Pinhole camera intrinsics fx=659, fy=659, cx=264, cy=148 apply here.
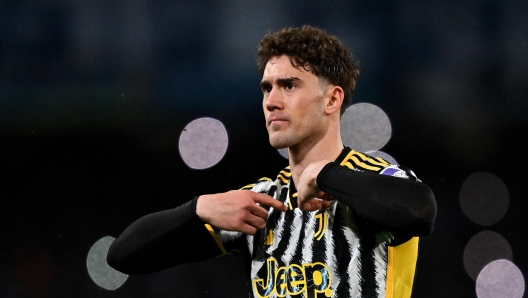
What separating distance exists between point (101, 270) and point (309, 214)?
9.33ft

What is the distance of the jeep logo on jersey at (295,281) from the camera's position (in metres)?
1.68

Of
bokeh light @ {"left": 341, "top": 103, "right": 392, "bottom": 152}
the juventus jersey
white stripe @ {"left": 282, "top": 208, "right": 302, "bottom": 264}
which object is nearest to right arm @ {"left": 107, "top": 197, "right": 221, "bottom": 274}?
the juventus jersey

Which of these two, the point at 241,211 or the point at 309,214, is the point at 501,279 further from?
the point at 241,211

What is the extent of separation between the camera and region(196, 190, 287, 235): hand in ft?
5.49

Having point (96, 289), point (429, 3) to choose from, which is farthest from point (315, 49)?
point (429, 3)

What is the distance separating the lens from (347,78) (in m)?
1.97

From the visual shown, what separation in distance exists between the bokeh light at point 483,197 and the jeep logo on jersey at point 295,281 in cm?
347

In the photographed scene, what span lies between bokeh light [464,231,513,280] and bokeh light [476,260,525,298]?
45 mm

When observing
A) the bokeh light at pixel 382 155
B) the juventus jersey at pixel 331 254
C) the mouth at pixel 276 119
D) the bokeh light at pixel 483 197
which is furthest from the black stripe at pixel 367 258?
the bokeh light at pixel 483 197

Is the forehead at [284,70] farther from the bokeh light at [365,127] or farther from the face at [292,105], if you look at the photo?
the bokeh light at [365,127]

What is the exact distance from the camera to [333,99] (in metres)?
1.90

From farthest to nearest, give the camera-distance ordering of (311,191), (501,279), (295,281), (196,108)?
(196,108), (501,279), (295,281), (311,191)

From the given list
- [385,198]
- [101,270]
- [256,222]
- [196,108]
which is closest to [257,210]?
[256,222]

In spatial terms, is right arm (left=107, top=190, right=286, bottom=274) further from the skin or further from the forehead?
the forehead
